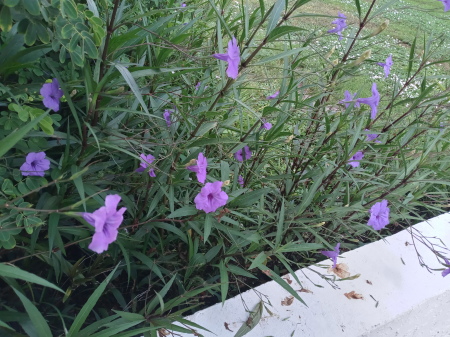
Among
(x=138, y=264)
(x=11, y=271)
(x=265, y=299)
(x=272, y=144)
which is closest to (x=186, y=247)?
(x=138, y=264)

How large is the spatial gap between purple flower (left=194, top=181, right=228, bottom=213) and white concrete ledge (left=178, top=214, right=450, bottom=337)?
1.20 ft

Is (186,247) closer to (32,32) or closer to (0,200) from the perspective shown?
(0,200)

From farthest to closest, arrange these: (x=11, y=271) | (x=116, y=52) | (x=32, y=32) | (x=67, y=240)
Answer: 1. (x=67, y=240)
2. (x=116, y=52)
3. (x=32, y=32)
4. (x=11, y=271)

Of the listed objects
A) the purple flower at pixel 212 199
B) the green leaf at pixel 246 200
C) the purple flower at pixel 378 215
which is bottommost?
the purple flower at pixel 378 215

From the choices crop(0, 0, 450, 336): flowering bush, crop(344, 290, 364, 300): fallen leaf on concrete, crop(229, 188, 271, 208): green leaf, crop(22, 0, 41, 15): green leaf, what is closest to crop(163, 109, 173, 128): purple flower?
crop(0, 0, 450, 336): flowering bush

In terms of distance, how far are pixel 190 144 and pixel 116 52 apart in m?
0.34

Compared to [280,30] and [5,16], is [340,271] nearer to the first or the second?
[280,30]

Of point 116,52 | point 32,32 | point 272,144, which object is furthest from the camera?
point 272,144

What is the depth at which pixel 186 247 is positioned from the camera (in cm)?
166

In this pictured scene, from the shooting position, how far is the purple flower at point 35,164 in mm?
1137

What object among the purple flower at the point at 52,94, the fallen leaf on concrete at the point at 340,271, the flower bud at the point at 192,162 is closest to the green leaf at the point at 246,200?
the flower bud at the point at 192,162

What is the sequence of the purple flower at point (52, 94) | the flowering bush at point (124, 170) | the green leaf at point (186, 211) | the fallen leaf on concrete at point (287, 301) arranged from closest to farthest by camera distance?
the flowering bush at point (124, 170) → the purple flower at point (52, 94) → the green leaf at point (186, 211) → the fallen leaf on concrete at point (287, 301)

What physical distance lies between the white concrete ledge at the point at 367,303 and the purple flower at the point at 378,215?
0.26 meters

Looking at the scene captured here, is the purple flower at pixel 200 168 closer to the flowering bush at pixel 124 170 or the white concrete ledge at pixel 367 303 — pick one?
the flowering bush at pixel 124 170
